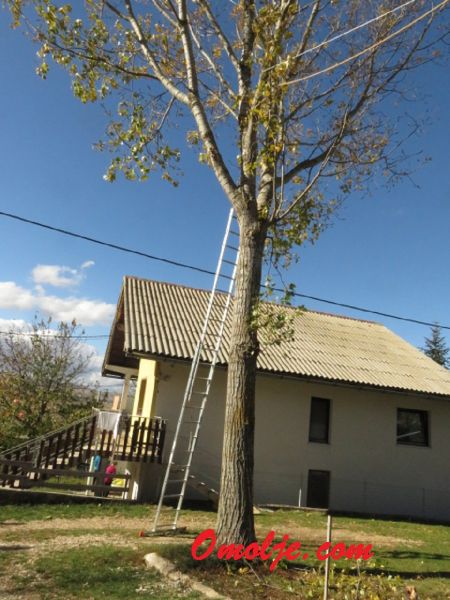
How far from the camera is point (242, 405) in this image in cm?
663

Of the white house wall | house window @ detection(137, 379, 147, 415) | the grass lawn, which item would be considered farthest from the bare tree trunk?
house window @ detection(137, 379, 147, 415)

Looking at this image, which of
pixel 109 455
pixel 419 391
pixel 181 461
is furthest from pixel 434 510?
pixel 109 455

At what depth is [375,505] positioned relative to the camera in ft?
46.0

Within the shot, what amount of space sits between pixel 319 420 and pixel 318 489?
1.85 metres

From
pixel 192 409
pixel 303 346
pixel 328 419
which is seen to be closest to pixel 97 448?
pixel 192 409

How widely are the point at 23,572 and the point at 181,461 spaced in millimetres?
6949

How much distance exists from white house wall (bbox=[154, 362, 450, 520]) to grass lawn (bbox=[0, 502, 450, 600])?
3265 millimetres

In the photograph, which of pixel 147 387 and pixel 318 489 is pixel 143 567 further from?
pixel 318 489

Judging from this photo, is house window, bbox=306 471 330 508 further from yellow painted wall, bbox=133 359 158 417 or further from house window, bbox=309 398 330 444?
yellow painted wall, bbox=133 359 158 417

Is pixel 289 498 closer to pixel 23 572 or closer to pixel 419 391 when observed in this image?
pixel 419 391

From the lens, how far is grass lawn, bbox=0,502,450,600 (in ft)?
16.8
